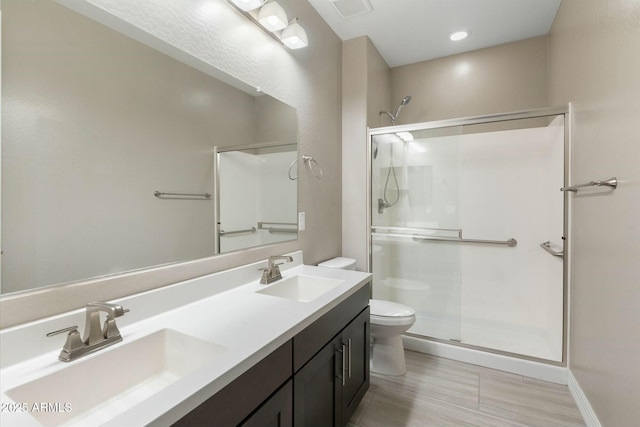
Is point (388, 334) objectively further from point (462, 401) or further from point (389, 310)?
point (462, 401)

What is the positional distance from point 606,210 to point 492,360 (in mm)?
1359

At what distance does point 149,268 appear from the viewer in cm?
111

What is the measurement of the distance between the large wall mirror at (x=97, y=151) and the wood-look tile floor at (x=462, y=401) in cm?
141

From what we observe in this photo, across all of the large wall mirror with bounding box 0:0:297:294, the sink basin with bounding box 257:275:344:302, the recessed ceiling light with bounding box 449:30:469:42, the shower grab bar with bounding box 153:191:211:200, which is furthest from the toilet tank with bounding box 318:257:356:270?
the recessed ceiling light with bounding box 449:30:469:42

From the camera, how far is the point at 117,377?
83cm

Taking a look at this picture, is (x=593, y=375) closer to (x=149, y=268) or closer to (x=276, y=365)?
(x=276, y=365)

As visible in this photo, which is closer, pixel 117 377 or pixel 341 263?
pixel 117 377

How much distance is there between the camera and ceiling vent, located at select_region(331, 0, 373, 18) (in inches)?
82.3

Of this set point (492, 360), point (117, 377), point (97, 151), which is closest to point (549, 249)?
point (492, 360)

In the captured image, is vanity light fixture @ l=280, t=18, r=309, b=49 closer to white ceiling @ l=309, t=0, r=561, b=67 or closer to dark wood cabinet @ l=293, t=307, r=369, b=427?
white ceiling @ l=309, t=0, r=561, b=67

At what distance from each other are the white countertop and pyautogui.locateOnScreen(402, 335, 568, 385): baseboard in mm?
1291

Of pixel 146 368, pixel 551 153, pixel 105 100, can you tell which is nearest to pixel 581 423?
pixel 551 153

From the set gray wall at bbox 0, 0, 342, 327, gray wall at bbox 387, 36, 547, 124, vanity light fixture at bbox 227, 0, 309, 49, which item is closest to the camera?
gray wall at bbox 0, 0, 342, 327

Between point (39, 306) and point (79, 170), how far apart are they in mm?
416
